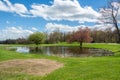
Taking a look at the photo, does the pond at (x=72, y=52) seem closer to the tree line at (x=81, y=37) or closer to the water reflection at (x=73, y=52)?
the water reflection at (x=73, y=52)

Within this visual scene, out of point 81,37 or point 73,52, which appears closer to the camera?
point 73,52

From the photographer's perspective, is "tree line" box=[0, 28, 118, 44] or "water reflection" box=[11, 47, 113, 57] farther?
"tree line" box=[0, 28, 118, 44]

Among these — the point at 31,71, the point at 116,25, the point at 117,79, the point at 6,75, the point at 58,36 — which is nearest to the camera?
the point at 117,79

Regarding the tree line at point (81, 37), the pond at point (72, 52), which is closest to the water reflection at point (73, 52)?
the pond at point (72, 52)

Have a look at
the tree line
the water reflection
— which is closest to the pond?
the water reflection

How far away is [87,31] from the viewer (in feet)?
268

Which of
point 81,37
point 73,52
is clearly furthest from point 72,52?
point 81,37

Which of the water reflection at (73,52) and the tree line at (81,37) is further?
the tree line at (81,37)

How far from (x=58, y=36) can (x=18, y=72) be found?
116m

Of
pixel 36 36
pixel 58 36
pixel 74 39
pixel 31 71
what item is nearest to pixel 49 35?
pixel 58 36

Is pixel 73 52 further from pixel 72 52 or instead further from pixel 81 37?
pixel 81 37

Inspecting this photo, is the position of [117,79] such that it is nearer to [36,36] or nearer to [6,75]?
[6,75]

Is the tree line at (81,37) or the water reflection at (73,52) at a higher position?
the tree line at (81,37)

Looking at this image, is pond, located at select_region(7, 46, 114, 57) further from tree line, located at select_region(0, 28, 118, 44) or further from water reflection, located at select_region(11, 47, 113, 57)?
tree line, located at select_region(0, 28, 118, 44)
